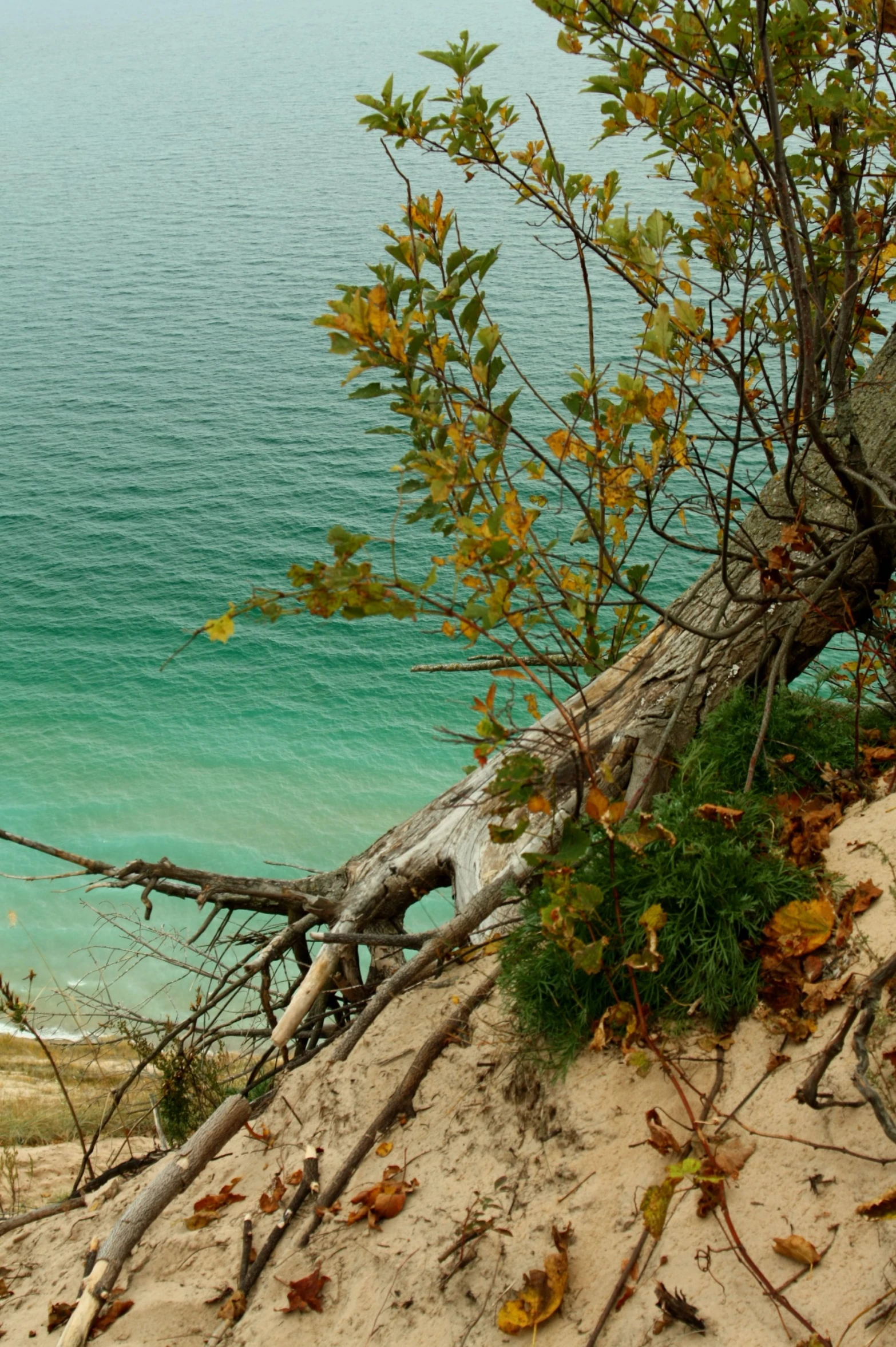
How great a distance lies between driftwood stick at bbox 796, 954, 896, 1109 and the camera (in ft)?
7.23

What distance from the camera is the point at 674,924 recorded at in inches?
114

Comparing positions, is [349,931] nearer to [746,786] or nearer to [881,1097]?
[746,786]

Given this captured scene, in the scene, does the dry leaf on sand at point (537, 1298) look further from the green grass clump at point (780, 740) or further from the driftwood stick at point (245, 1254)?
the green grass clump at point (780, 740)

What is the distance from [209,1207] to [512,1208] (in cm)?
110

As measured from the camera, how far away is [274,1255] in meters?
2.96

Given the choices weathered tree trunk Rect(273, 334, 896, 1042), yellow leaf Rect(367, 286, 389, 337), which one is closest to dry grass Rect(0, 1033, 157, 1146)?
weathered tree trunk Rect(273, 334, 896, 1042)

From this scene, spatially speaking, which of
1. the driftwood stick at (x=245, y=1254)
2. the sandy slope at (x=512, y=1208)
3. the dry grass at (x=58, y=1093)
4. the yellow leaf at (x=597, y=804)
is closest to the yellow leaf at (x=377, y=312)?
the yellow leaf at (x=597, y=804)

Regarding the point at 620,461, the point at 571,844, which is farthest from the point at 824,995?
the point at 620,461

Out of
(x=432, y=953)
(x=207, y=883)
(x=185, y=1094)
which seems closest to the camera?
(x=432, y=953)

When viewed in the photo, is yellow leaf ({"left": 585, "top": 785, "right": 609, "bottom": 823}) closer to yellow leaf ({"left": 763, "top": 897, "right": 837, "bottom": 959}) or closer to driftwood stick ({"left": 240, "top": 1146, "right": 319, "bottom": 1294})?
yellow leaf ({"left": 763, "top": 897, "right": 837, "bottom": 959})

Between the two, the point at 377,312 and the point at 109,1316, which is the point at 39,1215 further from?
the point at 377,312

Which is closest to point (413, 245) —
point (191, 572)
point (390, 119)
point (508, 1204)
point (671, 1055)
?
point (390, 119)

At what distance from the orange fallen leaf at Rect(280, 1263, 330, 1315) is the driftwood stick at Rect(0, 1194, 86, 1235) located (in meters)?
1.41

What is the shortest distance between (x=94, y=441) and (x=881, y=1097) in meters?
21.0
